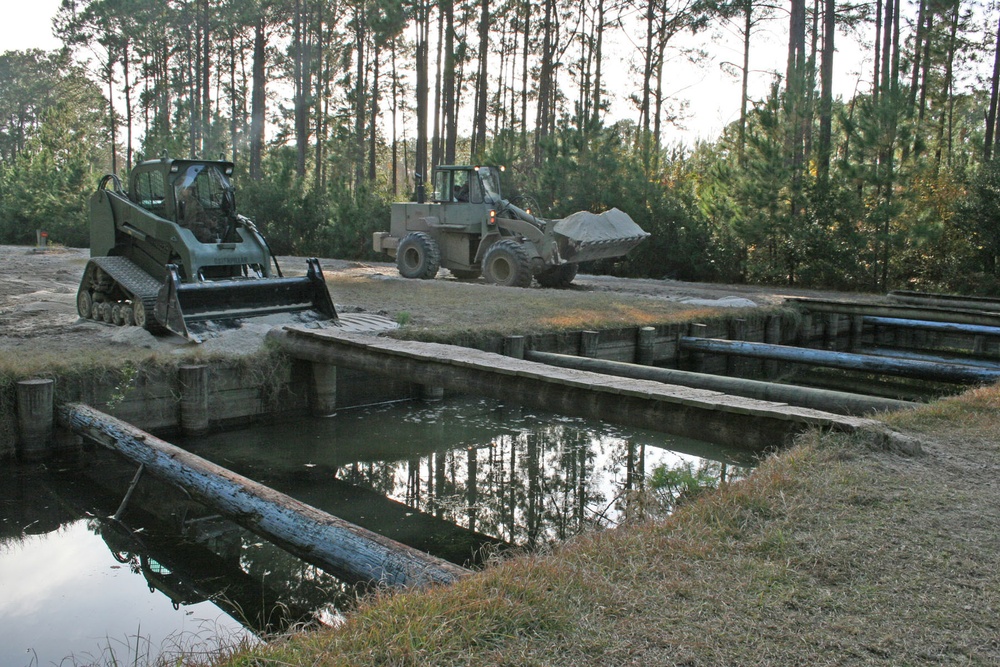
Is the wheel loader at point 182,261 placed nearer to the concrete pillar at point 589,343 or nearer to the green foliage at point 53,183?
the concrete pillar at point 589,343

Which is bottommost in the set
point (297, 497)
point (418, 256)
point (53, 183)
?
point (297, 497)

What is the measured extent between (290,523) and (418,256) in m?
13.1

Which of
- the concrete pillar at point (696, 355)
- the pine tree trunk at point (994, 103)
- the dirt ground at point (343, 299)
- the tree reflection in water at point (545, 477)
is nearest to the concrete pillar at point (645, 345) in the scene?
the concrete pillar at point (696, 355)

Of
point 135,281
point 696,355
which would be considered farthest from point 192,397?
point 696,355

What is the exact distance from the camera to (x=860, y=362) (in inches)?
361

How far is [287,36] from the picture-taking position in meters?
37.1

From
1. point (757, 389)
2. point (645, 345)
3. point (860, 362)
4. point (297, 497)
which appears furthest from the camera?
point (645, 345)

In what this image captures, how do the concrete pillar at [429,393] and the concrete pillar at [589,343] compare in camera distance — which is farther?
the concrete pillar at [589,343]

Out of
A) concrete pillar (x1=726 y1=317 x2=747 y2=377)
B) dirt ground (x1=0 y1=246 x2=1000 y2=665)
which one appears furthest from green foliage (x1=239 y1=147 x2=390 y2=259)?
dirt ground (x1=0 y1=246 x2=1000 y2=665)

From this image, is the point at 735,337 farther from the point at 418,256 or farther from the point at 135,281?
the point at 135,281

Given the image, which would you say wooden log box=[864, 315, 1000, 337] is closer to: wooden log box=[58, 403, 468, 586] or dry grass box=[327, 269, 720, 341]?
dry grass box=[327, 269, 720, 341]

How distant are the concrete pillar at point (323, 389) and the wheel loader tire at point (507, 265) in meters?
7.18

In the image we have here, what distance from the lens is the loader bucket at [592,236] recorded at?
49.0 ft

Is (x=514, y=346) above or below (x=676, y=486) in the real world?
above
